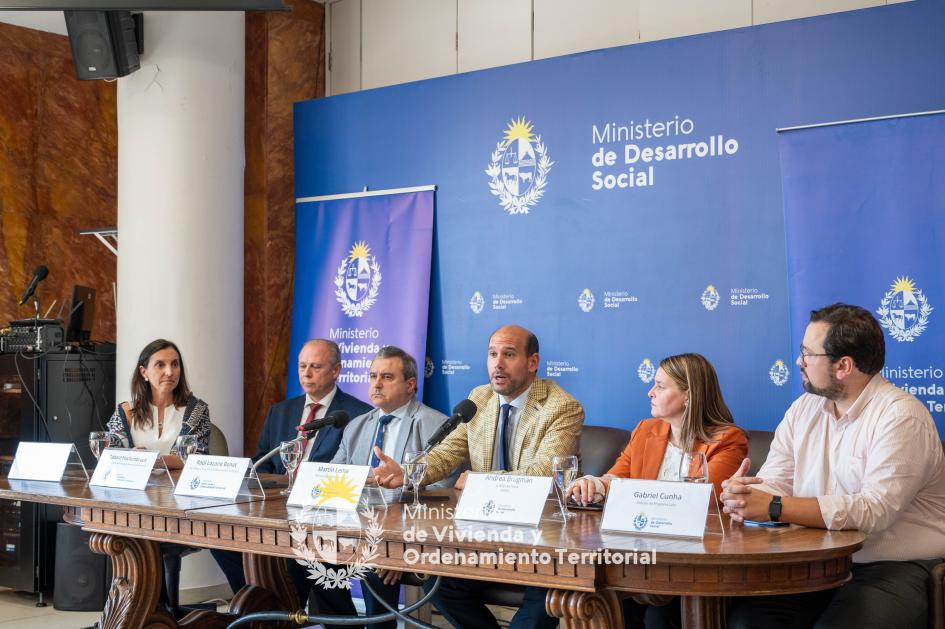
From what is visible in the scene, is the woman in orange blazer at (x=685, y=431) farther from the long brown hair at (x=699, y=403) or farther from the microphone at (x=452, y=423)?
the microphone at (x=452, y=423)

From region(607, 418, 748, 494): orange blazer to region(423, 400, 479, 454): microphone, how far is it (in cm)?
64

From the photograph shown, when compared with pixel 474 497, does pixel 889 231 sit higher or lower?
higher

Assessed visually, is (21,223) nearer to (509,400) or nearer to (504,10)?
(504,10)

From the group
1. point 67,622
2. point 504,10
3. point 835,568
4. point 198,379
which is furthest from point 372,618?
point 504,10

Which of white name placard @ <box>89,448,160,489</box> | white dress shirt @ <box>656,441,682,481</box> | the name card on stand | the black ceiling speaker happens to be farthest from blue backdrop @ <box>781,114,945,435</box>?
the black ceiling speaker

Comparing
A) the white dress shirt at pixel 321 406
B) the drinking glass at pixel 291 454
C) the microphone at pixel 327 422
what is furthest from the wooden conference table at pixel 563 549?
the white dress shirt at pixel 321 406

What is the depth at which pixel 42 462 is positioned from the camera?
385cm

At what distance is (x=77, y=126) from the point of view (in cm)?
657

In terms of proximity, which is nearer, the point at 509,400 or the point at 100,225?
the point at 509,400

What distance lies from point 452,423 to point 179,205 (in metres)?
3.15

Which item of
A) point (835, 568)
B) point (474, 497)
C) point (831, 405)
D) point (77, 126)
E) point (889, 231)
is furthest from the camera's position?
point (77, 126)

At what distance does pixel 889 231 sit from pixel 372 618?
2.48 m

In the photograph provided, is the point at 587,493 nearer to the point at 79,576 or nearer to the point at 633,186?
the point at 633,186

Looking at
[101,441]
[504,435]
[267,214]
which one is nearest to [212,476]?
[101,441]
